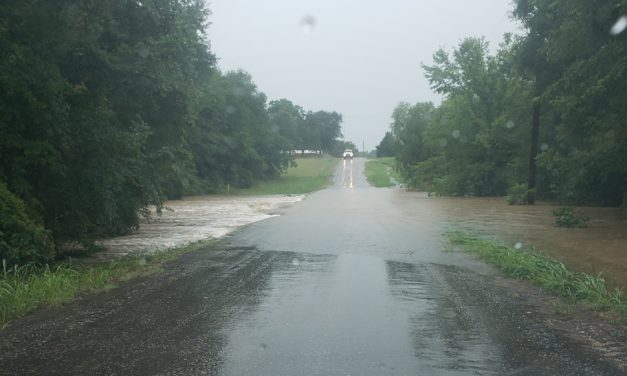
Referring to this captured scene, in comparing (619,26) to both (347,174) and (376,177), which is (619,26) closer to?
(376,177)

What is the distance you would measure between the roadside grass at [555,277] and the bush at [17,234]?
27.3ft

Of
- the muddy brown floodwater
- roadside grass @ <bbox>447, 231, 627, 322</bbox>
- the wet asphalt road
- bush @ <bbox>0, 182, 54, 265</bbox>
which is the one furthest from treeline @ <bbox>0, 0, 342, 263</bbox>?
the muddy brown floodwater

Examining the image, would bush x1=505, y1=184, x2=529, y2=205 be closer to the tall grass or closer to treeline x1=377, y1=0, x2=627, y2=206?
treeline x1=377, y1=0, x2=627, y2=206

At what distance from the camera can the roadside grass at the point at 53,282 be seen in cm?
754

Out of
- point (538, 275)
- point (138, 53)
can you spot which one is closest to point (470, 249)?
point (538, 275)

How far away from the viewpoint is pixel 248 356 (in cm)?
550

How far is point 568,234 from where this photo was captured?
60.1 ft

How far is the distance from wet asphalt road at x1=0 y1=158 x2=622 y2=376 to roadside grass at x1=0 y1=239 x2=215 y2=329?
33 cm

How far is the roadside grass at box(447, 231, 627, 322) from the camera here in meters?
8.04

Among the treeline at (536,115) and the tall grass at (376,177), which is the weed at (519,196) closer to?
the treeline at (536,115)

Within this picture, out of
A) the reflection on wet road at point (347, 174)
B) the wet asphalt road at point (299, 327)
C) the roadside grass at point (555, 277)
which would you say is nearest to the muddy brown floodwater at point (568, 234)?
the roadside grass at point (555, 277)

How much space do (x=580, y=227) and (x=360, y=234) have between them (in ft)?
26.4

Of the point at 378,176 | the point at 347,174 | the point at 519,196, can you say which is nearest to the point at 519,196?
the point at 519,196

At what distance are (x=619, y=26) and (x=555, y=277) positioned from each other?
10750mm
